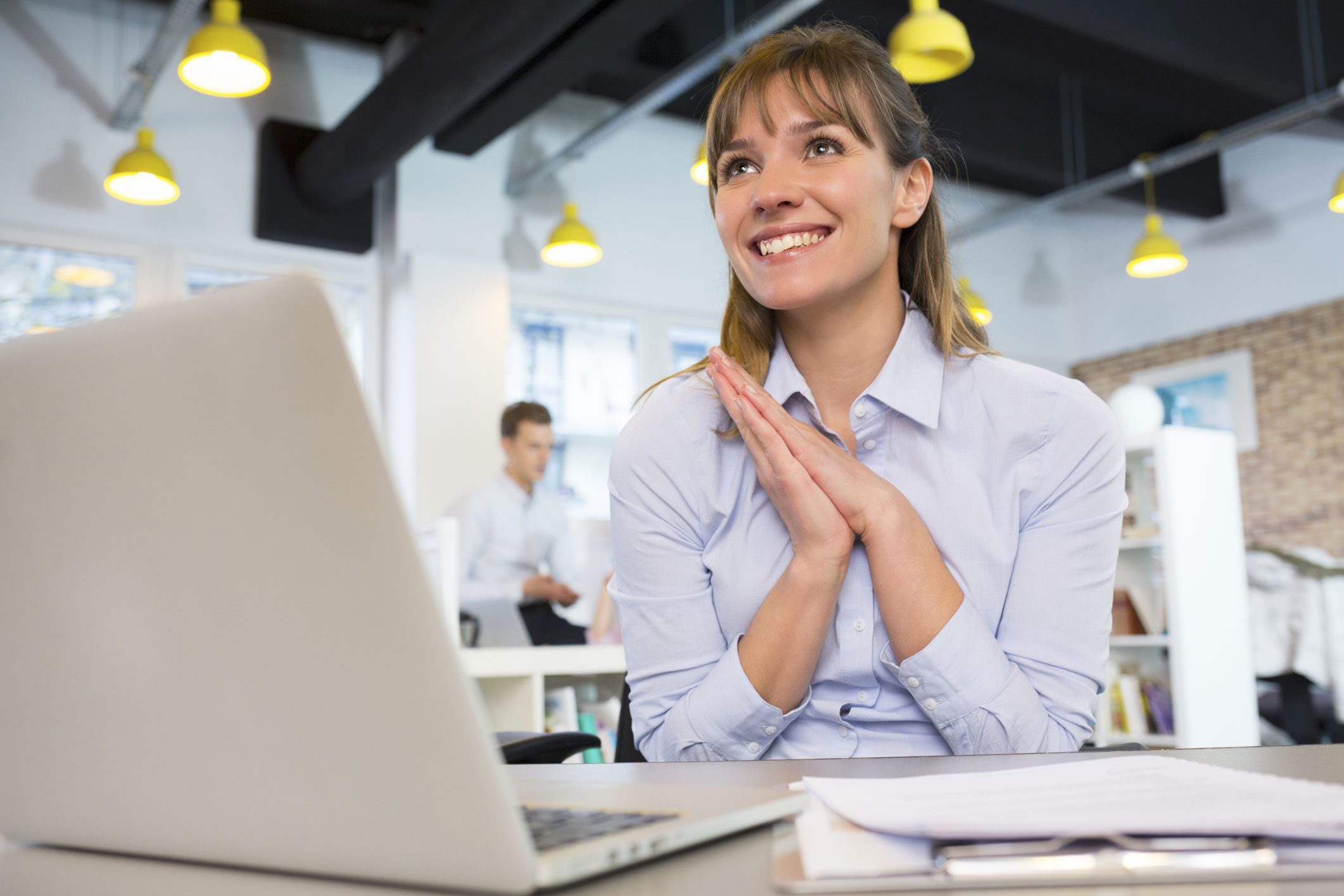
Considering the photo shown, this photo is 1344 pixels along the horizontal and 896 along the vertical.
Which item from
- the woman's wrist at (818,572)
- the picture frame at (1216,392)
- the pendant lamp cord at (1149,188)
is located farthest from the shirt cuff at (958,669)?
the picture frame at (1216,392)

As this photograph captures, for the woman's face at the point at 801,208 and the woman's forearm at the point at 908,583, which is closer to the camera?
the woman's forearm at the point at 908,583

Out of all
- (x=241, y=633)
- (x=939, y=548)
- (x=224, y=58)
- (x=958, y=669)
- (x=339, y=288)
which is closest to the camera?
(x=241, y=633)

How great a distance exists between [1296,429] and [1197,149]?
7.70 feet

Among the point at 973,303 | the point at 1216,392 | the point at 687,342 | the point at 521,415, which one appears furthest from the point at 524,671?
the point at 1216,392

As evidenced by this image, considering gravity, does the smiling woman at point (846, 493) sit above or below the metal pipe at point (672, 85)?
below

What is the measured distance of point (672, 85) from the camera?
5461 millimetres

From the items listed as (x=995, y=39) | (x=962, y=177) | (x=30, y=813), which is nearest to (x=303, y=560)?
(x=30, y=813)

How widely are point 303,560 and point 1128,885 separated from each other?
331mm

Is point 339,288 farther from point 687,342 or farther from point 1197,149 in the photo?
point 1197,149

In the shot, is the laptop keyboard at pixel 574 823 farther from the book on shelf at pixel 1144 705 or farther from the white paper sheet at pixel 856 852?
the book on shelf at pixel 1144 705

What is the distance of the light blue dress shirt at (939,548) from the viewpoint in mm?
1104

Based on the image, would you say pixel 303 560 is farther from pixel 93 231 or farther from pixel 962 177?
pixel 962 177

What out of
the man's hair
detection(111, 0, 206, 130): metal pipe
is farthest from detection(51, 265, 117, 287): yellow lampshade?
the man's hair

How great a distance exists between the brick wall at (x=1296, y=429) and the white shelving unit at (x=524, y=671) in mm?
6337
